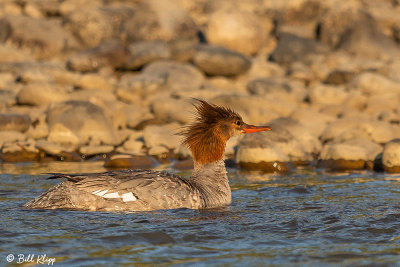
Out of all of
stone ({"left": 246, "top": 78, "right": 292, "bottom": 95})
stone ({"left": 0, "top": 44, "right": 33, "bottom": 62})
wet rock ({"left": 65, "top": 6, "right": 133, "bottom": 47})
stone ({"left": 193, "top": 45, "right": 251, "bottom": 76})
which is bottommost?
stone ({"left": 246, "top": 78, "right": 292, "bottom": 95})

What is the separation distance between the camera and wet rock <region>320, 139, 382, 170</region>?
44.6 ft

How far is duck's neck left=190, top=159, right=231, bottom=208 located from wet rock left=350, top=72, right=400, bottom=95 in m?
11.8

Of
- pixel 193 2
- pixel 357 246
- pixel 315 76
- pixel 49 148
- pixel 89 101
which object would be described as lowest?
pixel 357 246

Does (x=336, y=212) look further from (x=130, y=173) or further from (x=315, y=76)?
(x=315, y=76)

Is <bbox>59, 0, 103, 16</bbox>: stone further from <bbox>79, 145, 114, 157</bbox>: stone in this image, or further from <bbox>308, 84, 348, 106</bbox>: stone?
<bbox>79, 145, 114, 157</bbox>: stone

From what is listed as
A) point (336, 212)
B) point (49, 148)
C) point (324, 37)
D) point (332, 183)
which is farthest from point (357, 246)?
point (324, 37)

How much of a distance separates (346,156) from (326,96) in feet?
20.7

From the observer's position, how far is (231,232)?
25.8 ft

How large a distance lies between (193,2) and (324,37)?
715cm

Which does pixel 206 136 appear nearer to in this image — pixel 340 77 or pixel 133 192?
pixel 133 192

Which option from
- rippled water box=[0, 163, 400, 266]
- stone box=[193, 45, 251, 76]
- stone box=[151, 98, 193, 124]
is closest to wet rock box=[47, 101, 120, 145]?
stone box=[151, 98, 193, 124]

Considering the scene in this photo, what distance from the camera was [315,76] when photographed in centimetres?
2314

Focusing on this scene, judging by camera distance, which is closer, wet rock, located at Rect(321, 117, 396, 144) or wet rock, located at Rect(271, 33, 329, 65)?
wet rock, located at Rect(321, 117, 396, 144)
